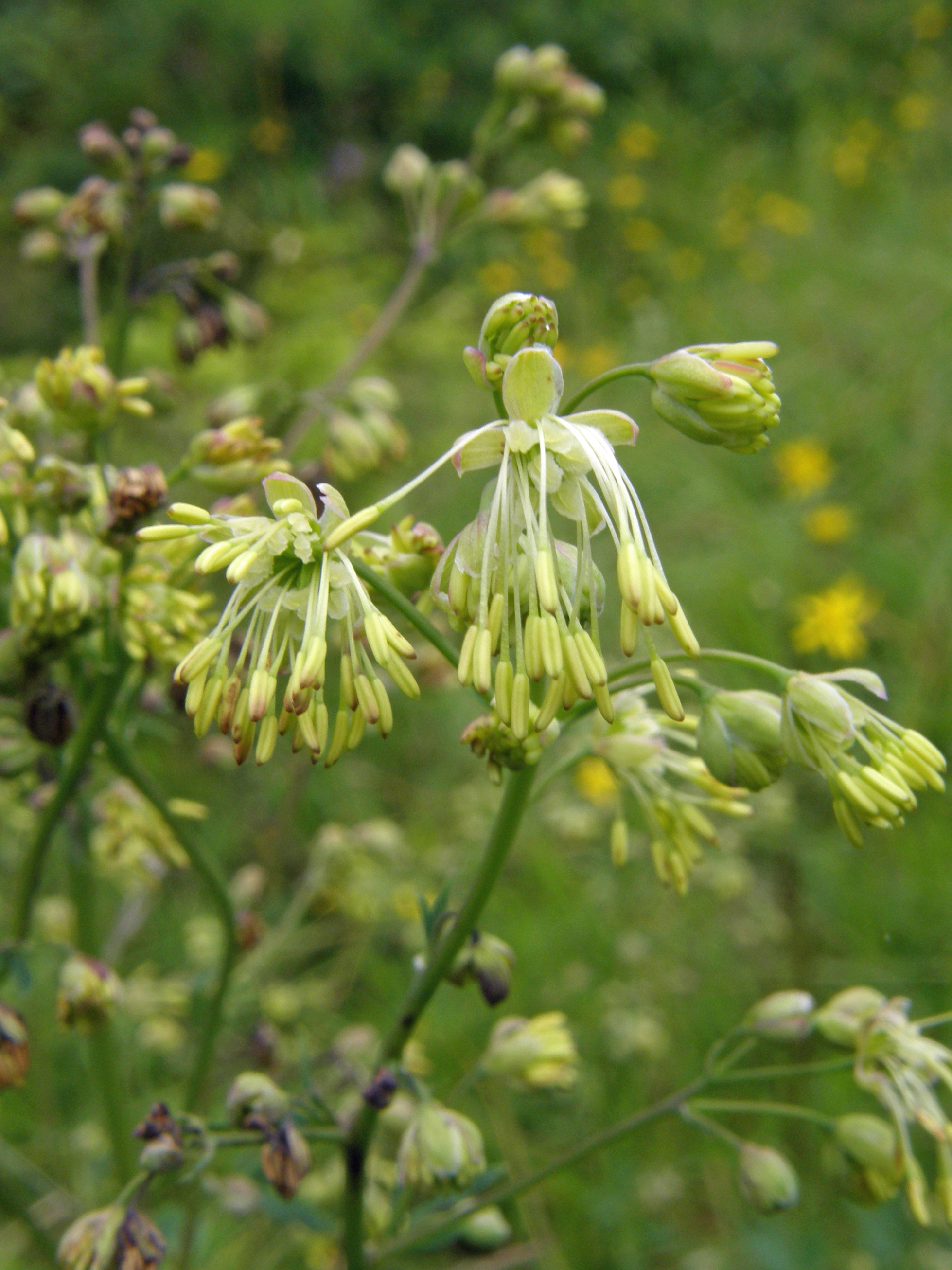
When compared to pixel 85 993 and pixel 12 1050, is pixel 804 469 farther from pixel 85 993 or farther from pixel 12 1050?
pixel 12 1050

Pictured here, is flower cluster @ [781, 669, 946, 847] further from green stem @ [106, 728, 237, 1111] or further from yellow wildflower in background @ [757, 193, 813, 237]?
yellow wildflower in background @ [757, 193, 813, 237]

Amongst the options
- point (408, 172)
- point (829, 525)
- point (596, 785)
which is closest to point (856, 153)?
point (829, 525)

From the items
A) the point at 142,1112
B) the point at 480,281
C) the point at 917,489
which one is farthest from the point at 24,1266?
the point at 480,281

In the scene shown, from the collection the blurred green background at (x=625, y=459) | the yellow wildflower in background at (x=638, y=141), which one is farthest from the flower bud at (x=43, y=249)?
the yellow wildflower in background at (x=638, y=141)

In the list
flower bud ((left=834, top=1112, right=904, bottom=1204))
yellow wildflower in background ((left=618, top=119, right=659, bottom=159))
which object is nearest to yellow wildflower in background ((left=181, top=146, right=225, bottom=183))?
yellow wildflower in background ((left=618, top=119, right=659, bottom=159))

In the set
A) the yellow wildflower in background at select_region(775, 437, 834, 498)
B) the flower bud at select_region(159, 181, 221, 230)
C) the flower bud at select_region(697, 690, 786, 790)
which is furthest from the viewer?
the yellow wildflower in background at select_region(775, 437, 834, 498)
